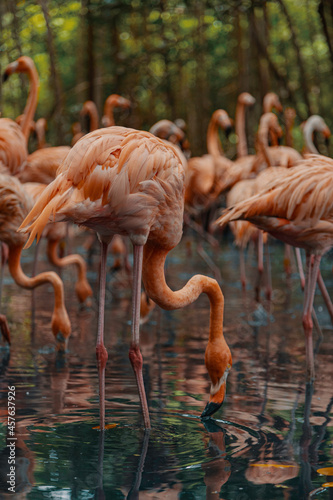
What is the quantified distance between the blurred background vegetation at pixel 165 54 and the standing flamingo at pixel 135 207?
506cm

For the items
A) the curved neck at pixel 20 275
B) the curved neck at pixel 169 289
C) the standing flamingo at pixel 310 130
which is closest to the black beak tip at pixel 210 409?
the curved neck at pixel 169 289

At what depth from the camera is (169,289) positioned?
3.71m

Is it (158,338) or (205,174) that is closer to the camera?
(158,338)

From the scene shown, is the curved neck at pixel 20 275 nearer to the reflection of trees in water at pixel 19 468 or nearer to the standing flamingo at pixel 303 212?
the standing flamingo at pixel 303 212

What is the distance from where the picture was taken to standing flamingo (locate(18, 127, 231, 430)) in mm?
3396

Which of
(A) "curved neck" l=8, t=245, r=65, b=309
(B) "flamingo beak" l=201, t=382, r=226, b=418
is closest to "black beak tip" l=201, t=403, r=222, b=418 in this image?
(B) "flamingo beak" l=201, t=382, r=226, b=418

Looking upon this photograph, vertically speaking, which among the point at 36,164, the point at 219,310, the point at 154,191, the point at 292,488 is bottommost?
the point at 292,488

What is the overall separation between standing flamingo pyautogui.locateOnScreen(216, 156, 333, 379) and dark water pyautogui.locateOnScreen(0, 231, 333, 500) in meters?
0.63

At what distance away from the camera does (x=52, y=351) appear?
5.14 metres

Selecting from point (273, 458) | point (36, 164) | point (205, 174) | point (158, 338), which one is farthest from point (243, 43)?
point (273, 458)

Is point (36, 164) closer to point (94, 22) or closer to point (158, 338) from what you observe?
point (158, 338)

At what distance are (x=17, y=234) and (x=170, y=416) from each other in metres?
2.18

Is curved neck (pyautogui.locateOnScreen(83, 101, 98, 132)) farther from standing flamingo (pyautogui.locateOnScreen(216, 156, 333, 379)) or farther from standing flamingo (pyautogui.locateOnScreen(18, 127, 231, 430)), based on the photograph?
standing flamingo (pyautogui.locateOnScreen(18, 127, 231, 430))

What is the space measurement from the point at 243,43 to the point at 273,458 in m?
12.4
